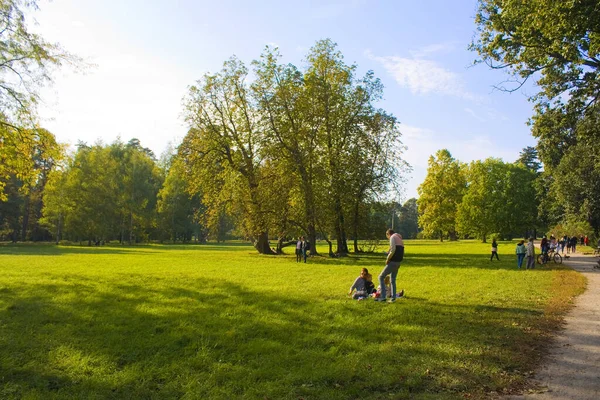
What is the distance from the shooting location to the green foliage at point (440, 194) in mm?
68562

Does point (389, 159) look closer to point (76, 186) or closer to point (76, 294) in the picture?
point (76, 294)

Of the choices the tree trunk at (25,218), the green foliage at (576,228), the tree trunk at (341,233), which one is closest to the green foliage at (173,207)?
the tree trunk at (25,218)

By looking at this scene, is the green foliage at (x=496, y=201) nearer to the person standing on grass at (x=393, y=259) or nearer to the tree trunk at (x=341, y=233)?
the tree trunk at (x=341, y=233)

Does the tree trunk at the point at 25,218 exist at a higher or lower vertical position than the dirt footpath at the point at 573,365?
higher

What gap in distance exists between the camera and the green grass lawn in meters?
5.69

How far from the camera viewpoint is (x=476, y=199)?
7006 centimetres

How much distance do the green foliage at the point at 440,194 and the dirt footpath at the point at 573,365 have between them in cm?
6008

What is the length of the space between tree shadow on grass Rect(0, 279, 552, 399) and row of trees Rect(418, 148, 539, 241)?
6047 cm

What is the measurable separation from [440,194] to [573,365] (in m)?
65.5

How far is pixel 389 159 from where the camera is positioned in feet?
118

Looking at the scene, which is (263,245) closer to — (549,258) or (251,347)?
(549,258)

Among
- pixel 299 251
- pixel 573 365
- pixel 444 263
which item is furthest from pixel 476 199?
pixel 573 365

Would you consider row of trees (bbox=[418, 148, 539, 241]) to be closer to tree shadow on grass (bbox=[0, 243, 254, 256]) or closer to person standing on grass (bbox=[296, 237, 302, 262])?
tree shadow on grass (bbox=[0, 243, 254, 256])

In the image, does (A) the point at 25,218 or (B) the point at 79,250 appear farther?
(A) the point at 25,218
